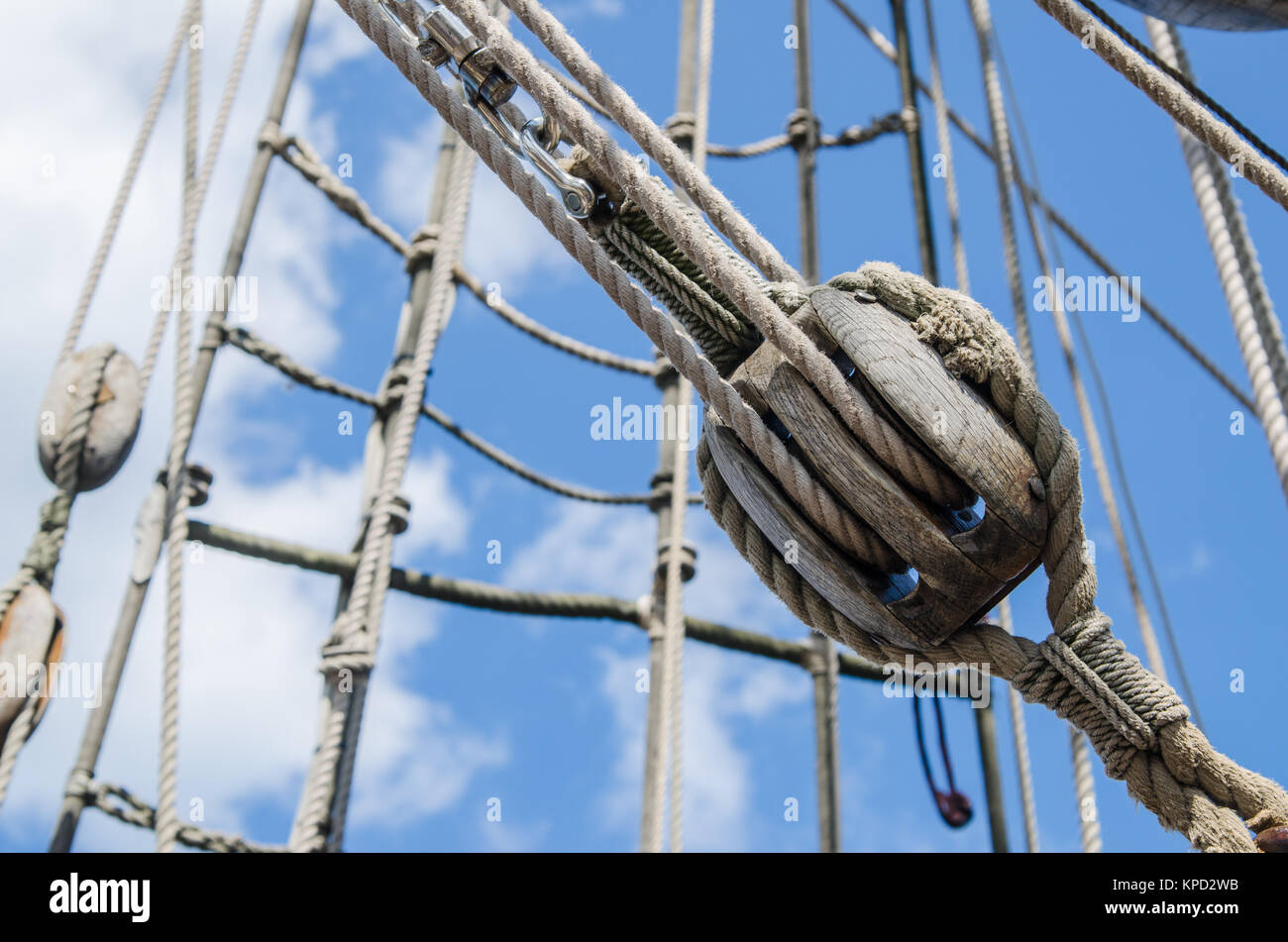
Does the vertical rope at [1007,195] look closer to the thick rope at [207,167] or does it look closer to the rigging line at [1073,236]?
the rigging line at [1073,236]

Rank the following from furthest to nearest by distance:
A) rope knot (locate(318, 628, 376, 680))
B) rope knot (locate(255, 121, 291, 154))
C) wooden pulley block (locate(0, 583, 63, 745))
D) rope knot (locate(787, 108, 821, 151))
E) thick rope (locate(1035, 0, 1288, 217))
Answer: rope knot (locate(787, 108, 821, 151)) < rope knot (locate(255, 121, 291, 154)) < rope knot (locate(318, 628, 376, 680)) < wooden pulley block (locate(0, 583, 63, 745)) < thick rope (locate(1035, 0, 1288, 217))

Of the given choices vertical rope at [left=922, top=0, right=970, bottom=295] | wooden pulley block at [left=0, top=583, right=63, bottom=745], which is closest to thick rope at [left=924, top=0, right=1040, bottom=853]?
vertical rope at [left=922, top=0, right=970, bottom=295]

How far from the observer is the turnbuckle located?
1508 mm

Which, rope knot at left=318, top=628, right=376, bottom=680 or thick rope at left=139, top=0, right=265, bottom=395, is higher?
thick rope at left=139, top=0, right=265, bottom=395

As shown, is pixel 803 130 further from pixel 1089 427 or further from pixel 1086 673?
pixel 1086 673

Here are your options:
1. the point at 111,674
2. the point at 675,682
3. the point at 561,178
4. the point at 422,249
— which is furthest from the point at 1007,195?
the point at 111,674

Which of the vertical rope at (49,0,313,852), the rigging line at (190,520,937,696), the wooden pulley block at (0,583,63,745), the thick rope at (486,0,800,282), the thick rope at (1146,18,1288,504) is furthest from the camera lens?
the rigging line at (190,520,937,696)

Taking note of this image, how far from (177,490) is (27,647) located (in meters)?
0.50

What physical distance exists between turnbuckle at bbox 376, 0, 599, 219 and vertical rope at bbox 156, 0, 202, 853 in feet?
5.06

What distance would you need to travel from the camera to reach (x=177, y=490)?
2959 millimetres

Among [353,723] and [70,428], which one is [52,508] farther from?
[353,723]

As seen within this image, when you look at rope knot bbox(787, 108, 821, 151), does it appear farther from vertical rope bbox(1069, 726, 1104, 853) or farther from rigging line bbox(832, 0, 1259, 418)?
vertical rope bbox(1069, 726, 1104, 853)
